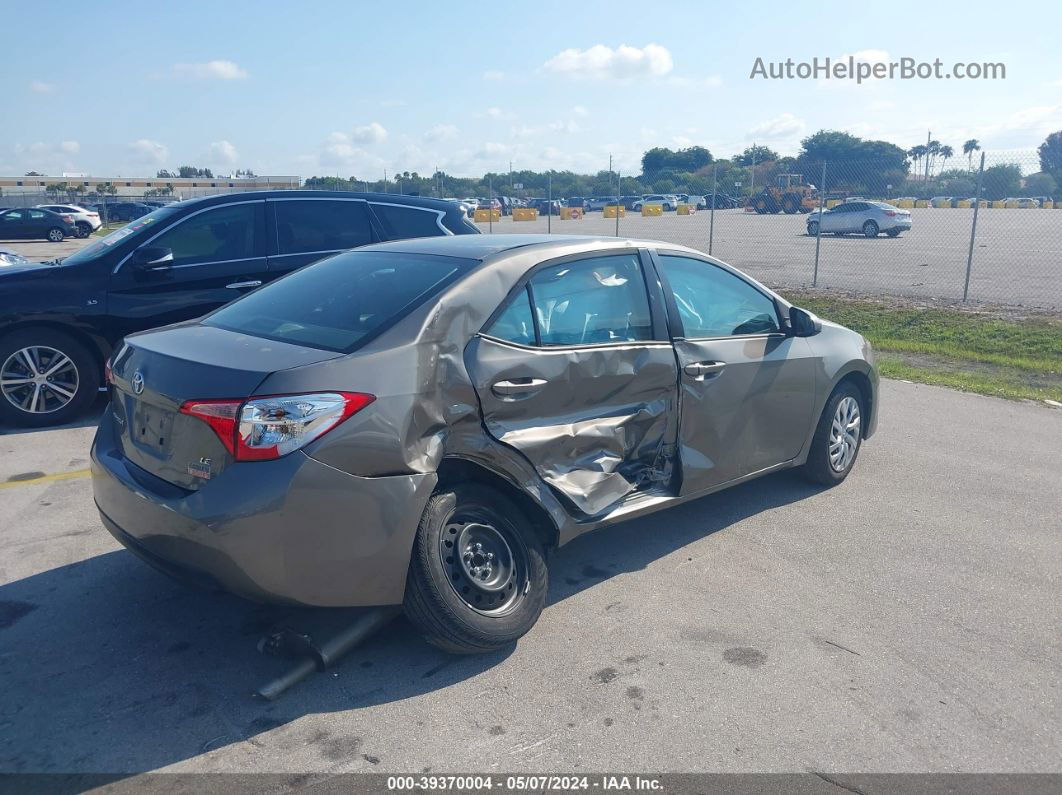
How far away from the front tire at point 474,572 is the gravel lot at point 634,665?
177 millimetres

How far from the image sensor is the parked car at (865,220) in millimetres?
32969

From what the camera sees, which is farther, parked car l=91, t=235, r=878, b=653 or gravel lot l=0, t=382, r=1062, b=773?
parked car l=91, t=235, r=878, b=653

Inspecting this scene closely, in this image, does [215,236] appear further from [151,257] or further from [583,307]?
[583,307]

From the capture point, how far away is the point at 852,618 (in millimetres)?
4270

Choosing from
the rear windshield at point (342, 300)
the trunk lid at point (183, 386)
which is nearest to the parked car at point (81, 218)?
the rear windshield at point (342, 300)

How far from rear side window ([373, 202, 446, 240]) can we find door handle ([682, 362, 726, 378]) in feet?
14.5

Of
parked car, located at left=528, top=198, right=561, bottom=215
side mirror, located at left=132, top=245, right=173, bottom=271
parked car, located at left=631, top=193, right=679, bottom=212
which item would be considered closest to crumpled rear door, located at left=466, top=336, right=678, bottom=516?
side mirror, located at left=132, top=245, right=173, bottom=271

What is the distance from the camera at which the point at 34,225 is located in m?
37.7

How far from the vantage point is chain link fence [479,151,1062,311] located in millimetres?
17656

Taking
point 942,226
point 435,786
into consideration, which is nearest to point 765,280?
point 435,786

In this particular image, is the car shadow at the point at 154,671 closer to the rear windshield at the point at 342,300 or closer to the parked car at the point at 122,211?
the rear windshield at the point at 342,300

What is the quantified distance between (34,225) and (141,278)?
35079 millimetres

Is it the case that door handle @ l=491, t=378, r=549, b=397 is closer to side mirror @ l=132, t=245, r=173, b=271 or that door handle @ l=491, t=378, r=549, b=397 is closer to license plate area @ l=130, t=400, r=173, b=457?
license plate area @ l=130, t=400, r=173, b=457

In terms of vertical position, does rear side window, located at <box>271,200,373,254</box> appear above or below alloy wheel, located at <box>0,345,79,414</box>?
above
